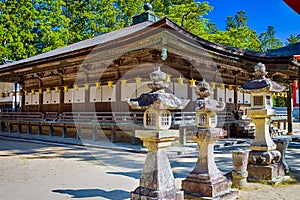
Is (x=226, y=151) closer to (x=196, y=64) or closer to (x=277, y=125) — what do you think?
(x=196, y=64)

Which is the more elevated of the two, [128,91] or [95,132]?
[128,91]

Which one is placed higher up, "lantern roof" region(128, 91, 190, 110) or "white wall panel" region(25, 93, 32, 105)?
"white wall panel" region(25, 93, 32, 105)

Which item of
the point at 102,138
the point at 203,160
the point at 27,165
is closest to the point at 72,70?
the point at 102,138

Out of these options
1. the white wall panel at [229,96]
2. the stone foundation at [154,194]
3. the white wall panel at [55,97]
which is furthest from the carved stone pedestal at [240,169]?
the white wall panel at [55,97]

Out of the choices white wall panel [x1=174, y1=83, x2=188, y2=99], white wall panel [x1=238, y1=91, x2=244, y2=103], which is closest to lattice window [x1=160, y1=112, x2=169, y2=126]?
white wall panel [x1=174, y1=83, x2=188, y2=99]

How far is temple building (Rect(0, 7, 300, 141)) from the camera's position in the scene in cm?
1265

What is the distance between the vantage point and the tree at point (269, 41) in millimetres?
48694

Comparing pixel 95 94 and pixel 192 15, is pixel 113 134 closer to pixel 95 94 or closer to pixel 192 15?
pixel 95 94

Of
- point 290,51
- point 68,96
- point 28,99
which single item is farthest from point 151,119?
point 290,51

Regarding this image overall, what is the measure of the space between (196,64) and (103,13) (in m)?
20.1

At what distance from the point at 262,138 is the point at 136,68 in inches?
338

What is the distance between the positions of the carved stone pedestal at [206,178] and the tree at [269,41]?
152 ft

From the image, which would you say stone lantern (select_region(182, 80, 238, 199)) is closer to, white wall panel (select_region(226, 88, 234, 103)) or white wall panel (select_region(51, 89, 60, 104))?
white wall panel (select_region(226, 88, 234, 103))

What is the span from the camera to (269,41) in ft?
162
